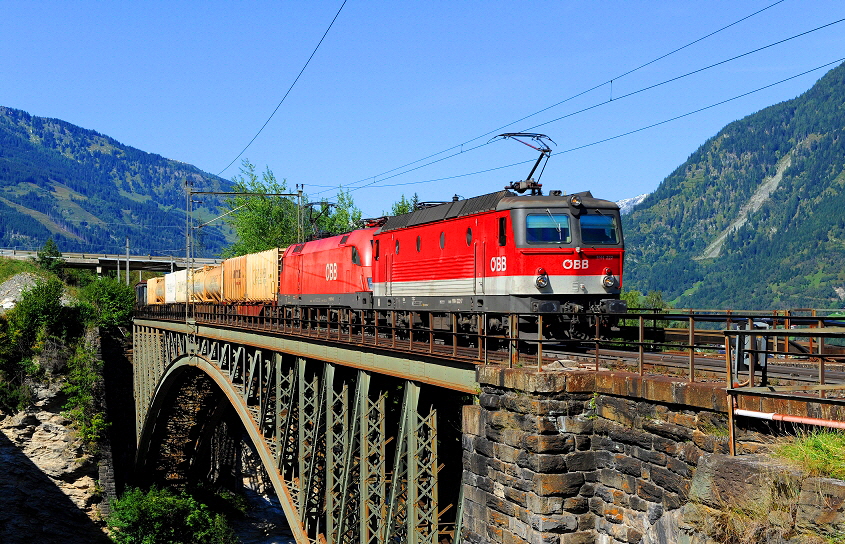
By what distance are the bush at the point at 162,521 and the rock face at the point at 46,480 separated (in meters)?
1.43

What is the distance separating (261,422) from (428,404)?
11.2 meters

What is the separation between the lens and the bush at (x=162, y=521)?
4556cm

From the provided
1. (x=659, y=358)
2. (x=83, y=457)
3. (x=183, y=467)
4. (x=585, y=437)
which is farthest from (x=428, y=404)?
(x=183, y=467)

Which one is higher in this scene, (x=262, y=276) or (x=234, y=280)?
(x=262, y=276)

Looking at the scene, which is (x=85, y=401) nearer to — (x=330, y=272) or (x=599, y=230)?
(x=330, y=272)

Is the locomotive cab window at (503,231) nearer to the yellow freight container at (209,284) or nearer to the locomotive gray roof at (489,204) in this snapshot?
the locomotive gray roof at (489,204)

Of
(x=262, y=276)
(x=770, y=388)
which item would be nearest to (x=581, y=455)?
(x=770, y=388)

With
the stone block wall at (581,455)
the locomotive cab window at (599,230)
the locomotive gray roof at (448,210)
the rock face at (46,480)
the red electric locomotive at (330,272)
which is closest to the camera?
the stone block wall at (581,455)

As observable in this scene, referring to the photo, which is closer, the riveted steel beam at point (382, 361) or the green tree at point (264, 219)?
the riveted steel beam at point (382, 361)

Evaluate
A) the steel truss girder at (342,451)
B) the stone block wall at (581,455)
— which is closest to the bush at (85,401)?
the steel truss girder at (342,451)

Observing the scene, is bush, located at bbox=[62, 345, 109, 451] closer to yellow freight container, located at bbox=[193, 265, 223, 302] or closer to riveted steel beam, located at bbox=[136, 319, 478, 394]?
yellow freight container, located at bbox=[193, 265, 223, 302]

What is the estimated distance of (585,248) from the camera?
16.9m

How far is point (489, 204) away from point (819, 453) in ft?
38.1

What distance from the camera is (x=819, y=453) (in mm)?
6969
